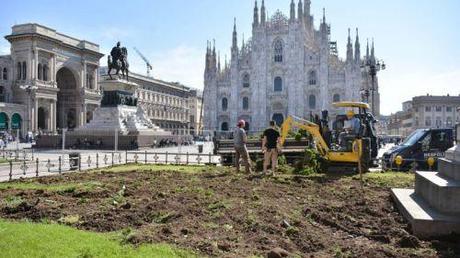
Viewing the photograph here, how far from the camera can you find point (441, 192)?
6.32 meters

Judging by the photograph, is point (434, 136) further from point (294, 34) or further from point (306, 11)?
point (306, 11)

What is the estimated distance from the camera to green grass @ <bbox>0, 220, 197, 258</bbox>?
4938mm

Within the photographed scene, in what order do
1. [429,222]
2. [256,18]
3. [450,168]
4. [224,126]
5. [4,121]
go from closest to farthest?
[429,222]
[450,168]
[4,121]
[256,18]
[224,126]

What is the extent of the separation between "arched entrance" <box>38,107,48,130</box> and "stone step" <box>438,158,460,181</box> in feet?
229

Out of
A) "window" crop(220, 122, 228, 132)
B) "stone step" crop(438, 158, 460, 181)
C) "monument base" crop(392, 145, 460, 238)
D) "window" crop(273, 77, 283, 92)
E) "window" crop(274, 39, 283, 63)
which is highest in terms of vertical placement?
"window" crop(274, 39, 283, 63)

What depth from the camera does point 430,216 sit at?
6184 mm

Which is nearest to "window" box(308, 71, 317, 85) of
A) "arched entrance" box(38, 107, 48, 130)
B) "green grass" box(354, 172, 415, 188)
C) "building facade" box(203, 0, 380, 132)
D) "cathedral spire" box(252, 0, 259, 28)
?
"building facade" box(203, 0, 380, 132)

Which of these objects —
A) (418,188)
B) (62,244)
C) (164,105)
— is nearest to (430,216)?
(418,188)

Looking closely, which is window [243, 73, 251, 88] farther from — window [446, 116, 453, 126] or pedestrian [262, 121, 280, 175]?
pedestrian [262, 121, 280, 175]

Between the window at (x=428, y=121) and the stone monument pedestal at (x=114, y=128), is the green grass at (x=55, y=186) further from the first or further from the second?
the window at (x=428, y=121)

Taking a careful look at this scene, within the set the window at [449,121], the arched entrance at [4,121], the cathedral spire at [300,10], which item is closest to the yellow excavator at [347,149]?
the arched entrance at [4,121]

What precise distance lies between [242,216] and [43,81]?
68.2 metres

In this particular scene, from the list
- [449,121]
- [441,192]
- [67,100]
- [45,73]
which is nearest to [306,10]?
[449,121]

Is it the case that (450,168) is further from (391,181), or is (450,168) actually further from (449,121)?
(449,121)
